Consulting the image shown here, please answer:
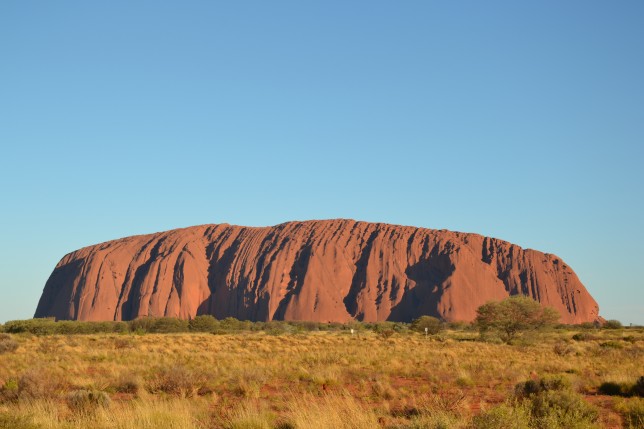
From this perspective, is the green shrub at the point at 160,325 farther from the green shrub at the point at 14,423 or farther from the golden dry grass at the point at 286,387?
the green shrub at the point at 14,423

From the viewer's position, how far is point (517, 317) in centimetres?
3894

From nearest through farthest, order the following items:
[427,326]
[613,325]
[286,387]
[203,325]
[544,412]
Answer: [544,412] → [286,387] → [427,326] → [203,325] → [613,325]

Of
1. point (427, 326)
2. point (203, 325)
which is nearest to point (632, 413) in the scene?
point (427, 326)

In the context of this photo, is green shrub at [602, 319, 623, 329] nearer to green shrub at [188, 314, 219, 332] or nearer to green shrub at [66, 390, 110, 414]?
green shrub at [188, 314, 219, 332]

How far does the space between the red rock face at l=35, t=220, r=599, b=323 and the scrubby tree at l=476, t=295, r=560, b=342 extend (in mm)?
47051

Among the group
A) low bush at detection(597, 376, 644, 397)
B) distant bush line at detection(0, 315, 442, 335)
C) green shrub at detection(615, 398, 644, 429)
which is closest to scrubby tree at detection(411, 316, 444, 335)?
distant bush line at detection(0, 315, 442, 335)

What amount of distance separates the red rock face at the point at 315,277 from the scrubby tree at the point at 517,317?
47.1 meters

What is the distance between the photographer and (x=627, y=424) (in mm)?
10000

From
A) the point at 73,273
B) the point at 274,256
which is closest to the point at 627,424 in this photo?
the point at 274,256

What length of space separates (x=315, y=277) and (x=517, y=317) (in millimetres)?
57311

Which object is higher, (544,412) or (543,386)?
(544,412)

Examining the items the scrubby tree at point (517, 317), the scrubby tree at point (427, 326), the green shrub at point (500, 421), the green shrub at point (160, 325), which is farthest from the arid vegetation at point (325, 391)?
the green shrub at point (160, 325)

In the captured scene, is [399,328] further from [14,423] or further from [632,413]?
[14,423]

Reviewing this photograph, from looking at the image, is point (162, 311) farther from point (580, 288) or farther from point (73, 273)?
point (580, 288)
